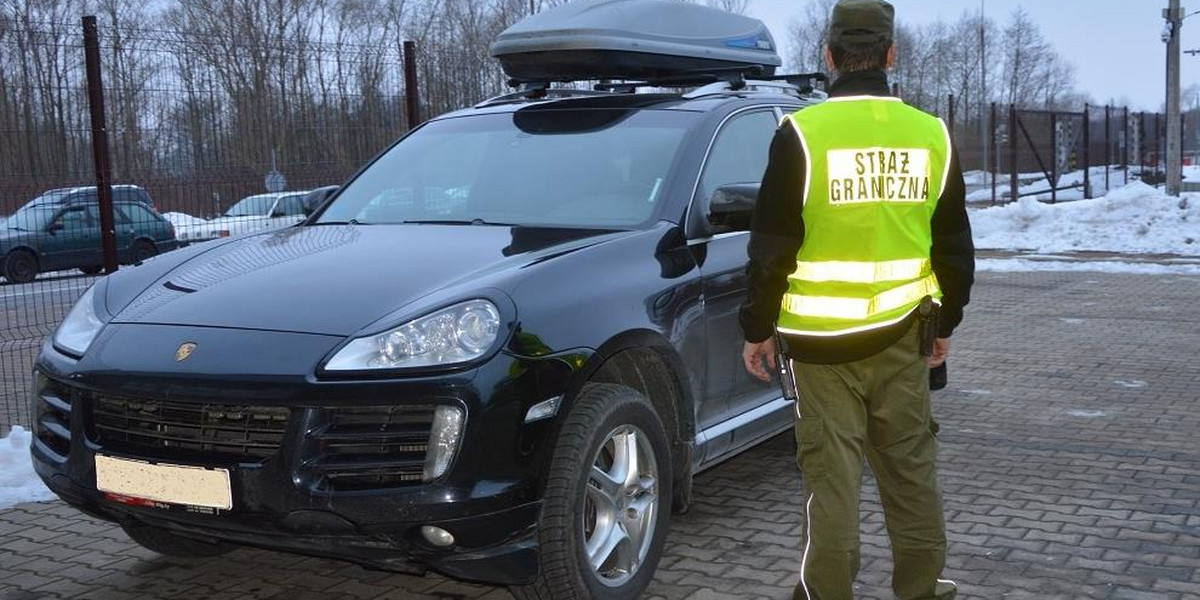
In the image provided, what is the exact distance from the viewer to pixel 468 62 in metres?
10.5

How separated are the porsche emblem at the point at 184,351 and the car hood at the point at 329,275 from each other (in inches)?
4.7

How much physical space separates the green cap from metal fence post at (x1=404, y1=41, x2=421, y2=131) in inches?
275

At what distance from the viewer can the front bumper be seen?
11.1 ft

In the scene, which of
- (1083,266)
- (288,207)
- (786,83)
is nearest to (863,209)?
(786,83)

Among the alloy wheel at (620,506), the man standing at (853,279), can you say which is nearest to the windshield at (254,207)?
the alloy wheel at (620,506)

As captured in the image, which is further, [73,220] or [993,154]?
[993,154]

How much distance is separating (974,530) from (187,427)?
10.1 ft

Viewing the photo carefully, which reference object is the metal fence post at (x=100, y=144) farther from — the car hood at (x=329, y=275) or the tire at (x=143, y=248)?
the car hood at (x=329, y=275)

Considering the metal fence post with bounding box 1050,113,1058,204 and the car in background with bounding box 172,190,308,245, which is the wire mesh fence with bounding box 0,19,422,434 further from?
the metal fence post with bounding box 1050,113,1058,204

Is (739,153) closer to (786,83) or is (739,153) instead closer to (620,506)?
(786,83)

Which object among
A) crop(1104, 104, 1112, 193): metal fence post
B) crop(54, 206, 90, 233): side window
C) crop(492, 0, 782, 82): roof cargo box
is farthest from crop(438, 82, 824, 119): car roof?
crop(1104, 104, 1112, 193): metal fence post

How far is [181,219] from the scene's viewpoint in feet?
30.1

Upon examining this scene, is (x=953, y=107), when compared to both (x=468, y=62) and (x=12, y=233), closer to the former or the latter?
(x=468, y=62)

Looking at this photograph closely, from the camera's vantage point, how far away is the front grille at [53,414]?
12.6 ft
